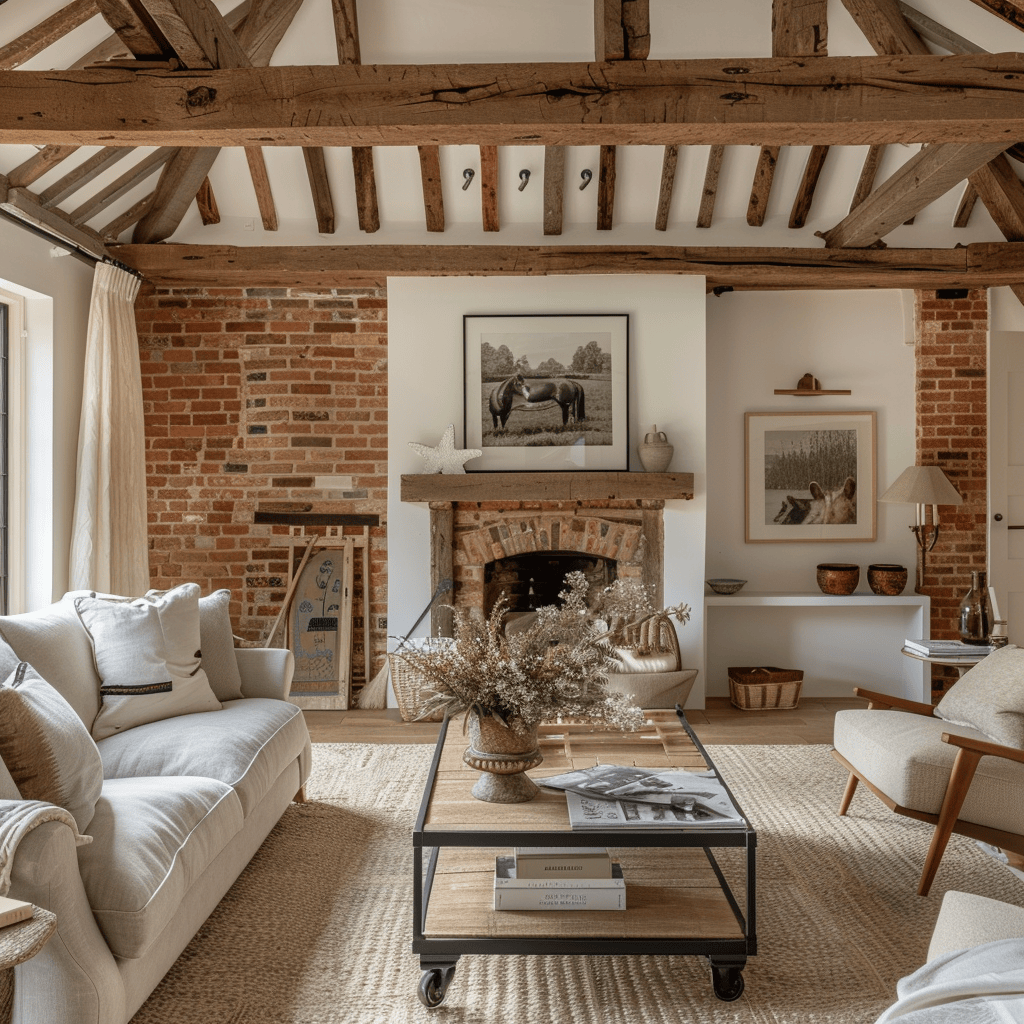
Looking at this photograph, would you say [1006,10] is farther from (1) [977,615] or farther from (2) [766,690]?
(2) [766,690]

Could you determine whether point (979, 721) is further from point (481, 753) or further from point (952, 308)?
point (952, 308)

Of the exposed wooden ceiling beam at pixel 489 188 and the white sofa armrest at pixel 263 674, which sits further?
the exposed wooden ceiling beam at pixel 489 188

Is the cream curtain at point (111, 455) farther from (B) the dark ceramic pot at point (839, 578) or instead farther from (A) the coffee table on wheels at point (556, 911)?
(B) the dark ceramic pot at point (839, 578)

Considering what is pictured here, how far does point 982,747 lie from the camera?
2.65 metres

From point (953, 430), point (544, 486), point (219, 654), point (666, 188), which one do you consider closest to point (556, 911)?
point (219, 654)

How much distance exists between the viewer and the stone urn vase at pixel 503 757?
2432mm

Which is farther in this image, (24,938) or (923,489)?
(923,489)

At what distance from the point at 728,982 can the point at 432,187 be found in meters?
4.23

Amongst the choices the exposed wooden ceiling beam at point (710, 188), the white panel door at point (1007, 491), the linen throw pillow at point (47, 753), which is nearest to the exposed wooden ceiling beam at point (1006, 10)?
the exposed wooden ceiling beam at point (710, 188)

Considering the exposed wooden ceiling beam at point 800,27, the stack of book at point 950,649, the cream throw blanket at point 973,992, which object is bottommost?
the cream throw blanket at point 973,992

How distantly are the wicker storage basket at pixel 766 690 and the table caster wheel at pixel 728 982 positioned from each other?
3.09 m

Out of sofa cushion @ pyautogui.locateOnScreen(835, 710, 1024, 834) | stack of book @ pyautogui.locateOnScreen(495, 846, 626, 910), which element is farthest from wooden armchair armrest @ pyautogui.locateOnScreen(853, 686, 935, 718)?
stack of book @ pyautogui.locateOnScreen(495, 846, 626, 910)

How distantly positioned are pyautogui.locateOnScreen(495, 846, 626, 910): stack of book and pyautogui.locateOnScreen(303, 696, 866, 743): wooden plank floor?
7.53ft

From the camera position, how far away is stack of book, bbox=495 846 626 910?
2.29 meters
